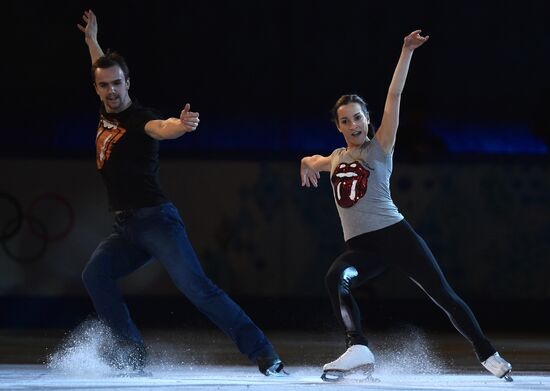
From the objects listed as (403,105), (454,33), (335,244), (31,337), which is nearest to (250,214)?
(335,244)

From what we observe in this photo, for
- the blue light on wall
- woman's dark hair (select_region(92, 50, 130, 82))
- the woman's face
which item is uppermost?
woman's dark hair (select_region(92, 50, 130, 82))

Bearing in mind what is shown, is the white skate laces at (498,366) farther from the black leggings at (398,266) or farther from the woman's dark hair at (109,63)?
the woman's dark hair at (109,63)

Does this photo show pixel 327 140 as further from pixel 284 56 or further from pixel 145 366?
pixel 145 366

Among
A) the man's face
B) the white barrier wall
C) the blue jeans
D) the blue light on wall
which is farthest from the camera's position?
the blue light on wall

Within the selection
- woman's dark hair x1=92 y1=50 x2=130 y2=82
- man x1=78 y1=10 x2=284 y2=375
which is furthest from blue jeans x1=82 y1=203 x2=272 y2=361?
woman's dark hair x1=92 y1=50 x2=130 y2=82

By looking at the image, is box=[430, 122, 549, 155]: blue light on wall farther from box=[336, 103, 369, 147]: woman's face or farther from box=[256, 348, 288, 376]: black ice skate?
Result: box=[256, 348, 288, 376]: black ice skate

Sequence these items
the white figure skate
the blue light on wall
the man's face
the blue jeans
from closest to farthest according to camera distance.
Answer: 1. the white figure skate
2. the blue jeans
3. the man's face
4. the blue light on wall

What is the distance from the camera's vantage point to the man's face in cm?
706

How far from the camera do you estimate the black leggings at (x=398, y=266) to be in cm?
696

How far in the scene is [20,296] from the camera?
15344mm

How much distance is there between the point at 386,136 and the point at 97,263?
1793 mm

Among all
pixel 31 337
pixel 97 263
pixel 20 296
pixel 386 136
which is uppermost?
pixel 386 136

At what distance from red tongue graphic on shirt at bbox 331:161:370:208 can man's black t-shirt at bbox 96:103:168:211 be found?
101 cm

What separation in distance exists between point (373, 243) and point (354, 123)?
732mm
